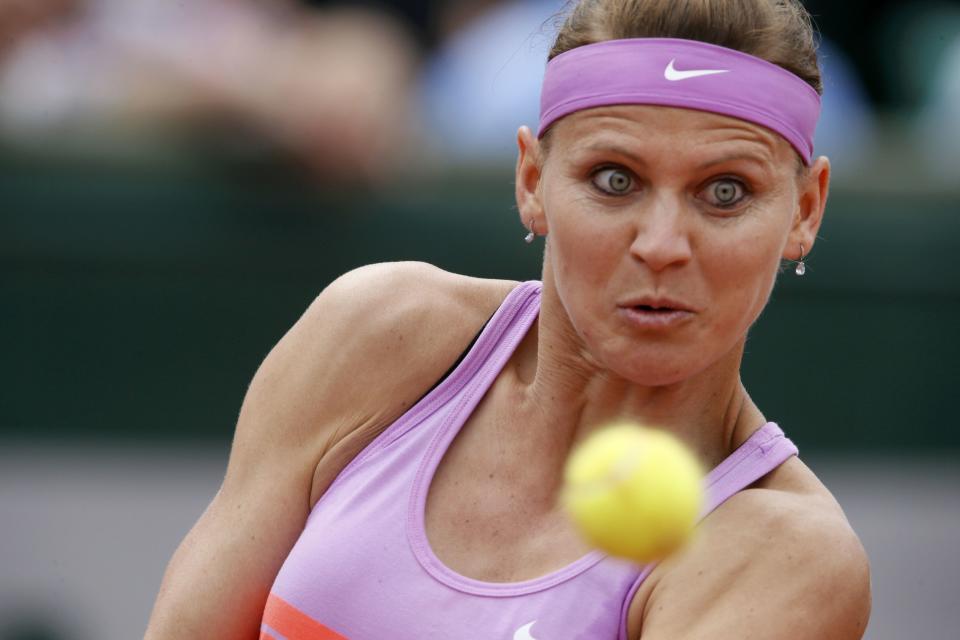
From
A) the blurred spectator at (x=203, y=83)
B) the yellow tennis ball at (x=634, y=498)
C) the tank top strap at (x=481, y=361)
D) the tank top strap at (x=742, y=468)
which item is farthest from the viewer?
the blurred spectator at (x=203, y=83)

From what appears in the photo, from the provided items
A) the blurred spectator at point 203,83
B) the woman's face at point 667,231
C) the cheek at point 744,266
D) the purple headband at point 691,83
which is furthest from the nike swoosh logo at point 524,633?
the blurred spectator at point 203,83

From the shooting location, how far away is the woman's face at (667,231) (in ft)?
8.05

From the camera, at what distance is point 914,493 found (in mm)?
6199

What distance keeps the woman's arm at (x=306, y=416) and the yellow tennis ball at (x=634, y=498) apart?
1.82ft

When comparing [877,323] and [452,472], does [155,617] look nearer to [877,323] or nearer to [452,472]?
[452,472]

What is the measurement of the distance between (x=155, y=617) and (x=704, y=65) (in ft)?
4.38

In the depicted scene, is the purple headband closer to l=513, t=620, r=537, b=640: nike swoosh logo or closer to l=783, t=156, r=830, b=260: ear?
l=783, t=156, r=830, b=260: ear

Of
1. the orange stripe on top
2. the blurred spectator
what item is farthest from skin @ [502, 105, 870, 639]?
the blurred spectator

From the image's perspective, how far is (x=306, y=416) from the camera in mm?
2773

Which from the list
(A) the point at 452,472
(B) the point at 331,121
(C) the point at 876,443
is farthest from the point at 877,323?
(A) the point at 452,472

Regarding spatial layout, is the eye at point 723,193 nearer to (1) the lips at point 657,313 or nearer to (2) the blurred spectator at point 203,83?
(1) the lips at point 657,313

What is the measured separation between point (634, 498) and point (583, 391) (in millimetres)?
558

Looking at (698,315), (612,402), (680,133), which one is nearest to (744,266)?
(698,315)

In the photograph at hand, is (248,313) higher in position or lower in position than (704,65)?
lower
